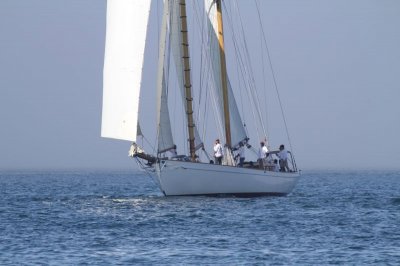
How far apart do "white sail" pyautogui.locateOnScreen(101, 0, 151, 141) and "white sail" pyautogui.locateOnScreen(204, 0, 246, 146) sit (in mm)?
6481

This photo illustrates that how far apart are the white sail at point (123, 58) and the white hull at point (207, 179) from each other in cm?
314

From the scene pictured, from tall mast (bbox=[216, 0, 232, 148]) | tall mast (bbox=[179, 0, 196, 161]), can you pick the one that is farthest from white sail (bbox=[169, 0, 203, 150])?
tall mast (bbox=[216, 0, 232, 148])

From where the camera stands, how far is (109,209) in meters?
51.4

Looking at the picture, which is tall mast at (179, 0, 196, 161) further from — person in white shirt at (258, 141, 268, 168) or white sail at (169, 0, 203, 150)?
person in white shirt at (258, 141, 268, 168)

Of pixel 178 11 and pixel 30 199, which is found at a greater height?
pixel 178 11

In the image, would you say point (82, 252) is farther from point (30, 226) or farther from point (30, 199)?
point (30, 199)

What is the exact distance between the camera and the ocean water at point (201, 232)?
1324 inches

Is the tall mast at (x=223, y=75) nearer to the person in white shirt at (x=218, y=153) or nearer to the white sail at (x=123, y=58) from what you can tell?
the person in white shirt at (x=218, y=153)

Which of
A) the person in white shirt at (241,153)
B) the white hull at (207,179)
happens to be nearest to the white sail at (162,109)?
the white hull at (207,179)

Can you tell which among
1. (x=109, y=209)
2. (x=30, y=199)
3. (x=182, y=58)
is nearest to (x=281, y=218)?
(x=109, y=209)

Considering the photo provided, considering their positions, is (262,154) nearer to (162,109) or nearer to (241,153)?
(241,153)

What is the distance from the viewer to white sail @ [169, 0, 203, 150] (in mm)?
56281

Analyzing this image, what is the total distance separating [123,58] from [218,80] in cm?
721

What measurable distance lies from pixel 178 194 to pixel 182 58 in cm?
718
